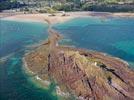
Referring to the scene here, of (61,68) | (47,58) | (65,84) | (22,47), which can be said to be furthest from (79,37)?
(65,84)

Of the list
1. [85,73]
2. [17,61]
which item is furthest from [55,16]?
[85,73]

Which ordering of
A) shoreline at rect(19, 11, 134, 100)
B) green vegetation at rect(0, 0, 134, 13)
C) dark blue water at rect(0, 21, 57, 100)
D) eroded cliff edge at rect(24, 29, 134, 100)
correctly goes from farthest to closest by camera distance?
green vegetation at rect(0, 0, 134, 13) < shoreline at rect(19, 11, 134, 100) < dark blue water at rect(0, 21, 57, 100) < eroded cliff edge at rect(24, 29, 134, 100)

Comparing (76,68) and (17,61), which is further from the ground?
(76,68)

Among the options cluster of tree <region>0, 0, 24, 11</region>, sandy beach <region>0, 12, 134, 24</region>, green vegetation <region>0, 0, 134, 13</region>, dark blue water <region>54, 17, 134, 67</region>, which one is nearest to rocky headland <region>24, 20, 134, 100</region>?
dark blue water <region>54, 17, 134, 67</region>

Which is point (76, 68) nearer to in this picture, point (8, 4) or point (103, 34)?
point (103, 34)

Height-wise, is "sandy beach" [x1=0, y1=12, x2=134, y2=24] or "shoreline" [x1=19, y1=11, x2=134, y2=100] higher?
"sandy beach" [x1=0, y1=12, x2=134, y2=24]

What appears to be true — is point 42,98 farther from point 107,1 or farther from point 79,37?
point 107,1

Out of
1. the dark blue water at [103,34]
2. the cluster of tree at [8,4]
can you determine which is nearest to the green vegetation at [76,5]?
the cluster of tree at [8,4]

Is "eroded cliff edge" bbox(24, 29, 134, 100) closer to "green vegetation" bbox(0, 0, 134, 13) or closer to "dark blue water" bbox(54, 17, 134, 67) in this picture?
"dark blue water" bbox(54, 17, 134, 67)
